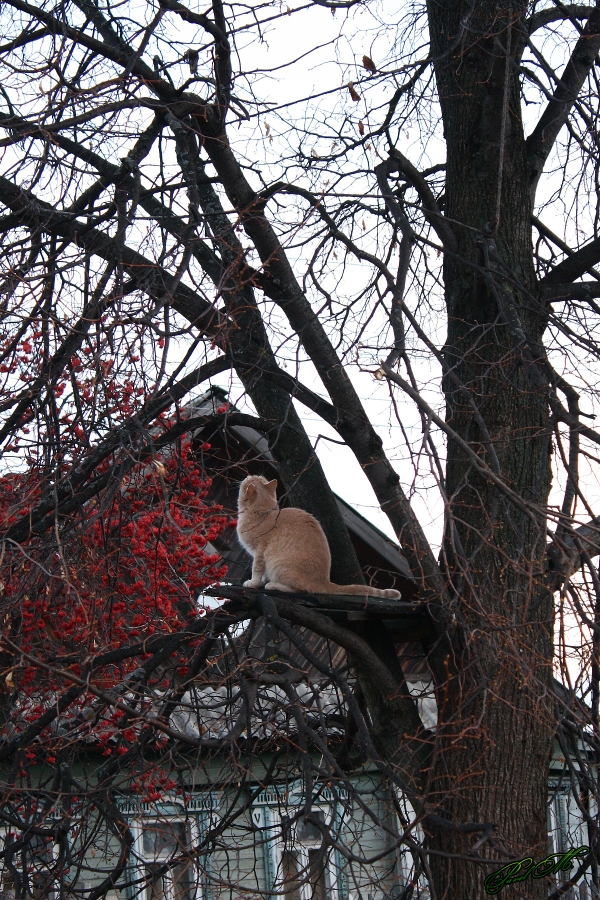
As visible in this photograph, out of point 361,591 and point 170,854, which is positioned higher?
point 361,591

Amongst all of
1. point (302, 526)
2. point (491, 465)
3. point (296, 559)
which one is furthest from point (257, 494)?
point (491, 465)

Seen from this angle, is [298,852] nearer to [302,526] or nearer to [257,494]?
[302,526]

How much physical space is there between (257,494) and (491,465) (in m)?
2.88

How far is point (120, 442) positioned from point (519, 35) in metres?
3.71

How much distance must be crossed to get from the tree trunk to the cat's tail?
19.4 inches

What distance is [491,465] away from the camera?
4797 mm

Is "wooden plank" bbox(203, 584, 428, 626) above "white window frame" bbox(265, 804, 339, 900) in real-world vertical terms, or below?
above

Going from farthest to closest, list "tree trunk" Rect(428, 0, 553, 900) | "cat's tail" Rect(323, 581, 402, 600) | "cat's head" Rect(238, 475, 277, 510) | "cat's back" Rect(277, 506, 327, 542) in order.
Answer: "cat's head" Rect(238, 475, 277, 510) < "cat's back" Rect(277, 506, 327, 542) < "cat's tail" Rect(323, 581, 402, 600) < "tree trunk" Rect(428, 0, 553, 900)

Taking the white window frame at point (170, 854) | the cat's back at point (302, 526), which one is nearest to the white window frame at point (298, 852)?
the white window frame at point (170, 854)

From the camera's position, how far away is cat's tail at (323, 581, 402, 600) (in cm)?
566

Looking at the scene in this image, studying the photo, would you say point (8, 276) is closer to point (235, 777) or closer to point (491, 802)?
point (235, 777)

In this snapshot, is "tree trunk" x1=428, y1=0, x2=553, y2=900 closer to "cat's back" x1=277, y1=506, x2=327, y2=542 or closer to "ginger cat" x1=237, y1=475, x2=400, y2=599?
"ginger cat" x1=237, y1=475, x2=400, y2=599

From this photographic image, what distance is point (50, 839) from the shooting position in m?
4.83

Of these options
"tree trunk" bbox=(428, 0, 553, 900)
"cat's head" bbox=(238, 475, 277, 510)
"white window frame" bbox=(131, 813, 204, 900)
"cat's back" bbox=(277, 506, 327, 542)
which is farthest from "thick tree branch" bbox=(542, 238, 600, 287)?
"white window frame" bbox=(131, 813, 204, 900)
